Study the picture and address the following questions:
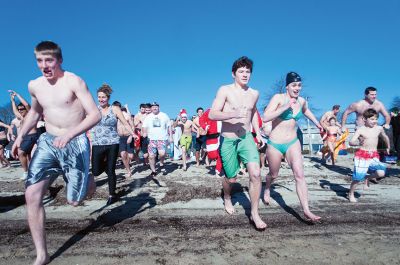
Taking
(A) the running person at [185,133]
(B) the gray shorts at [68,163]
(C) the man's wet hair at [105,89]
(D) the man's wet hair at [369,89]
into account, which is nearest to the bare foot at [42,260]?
(B) the gray shorts at [68,163]

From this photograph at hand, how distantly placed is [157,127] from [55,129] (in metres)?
5.44

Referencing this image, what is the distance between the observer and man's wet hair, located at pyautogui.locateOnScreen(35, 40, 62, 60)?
2.79 metres

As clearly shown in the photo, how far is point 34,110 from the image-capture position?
10.2 feet

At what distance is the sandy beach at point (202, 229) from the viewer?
2.91 meters

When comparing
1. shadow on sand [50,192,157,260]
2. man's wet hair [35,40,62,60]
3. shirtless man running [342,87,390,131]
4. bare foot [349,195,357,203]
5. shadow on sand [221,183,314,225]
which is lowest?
shadow on sand [50,192,157,260]

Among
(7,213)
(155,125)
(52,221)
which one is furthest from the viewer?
(155,125)

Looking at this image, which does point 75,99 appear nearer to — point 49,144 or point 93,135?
point 49,144

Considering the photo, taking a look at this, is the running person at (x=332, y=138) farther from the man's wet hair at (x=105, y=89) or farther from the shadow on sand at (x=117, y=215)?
the man's wet hair at (x=105, y=89)

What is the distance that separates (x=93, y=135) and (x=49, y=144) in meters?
2.60

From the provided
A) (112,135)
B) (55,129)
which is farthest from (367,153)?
(55,129)

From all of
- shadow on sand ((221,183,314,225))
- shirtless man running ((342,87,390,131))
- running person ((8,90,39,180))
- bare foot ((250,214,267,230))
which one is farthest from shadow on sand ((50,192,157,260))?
shirtless man running ((342,87,390,131))

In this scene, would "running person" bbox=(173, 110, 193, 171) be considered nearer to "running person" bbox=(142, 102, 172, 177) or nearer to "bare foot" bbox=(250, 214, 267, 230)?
"running person" bbox=(142, 102, 172, 177)

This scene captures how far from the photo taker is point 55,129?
3.01 metres

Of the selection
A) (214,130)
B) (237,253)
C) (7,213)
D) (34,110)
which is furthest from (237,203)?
(7,213)
